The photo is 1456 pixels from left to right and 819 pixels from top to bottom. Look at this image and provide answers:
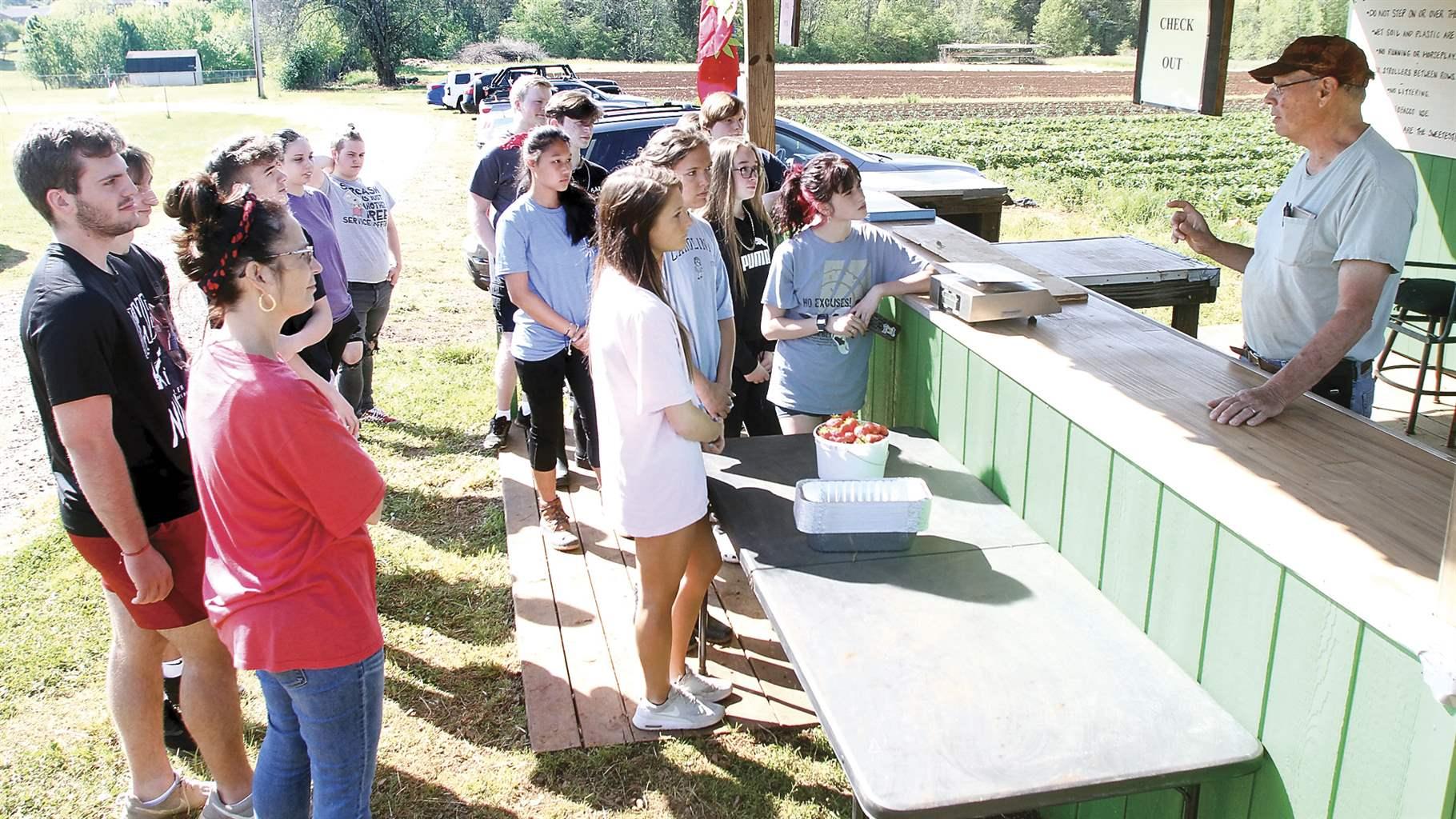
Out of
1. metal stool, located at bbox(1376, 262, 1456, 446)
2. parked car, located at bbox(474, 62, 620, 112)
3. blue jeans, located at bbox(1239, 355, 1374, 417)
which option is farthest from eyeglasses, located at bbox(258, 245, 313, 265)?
parked car, located at bbox(474, 62, 620, 112)

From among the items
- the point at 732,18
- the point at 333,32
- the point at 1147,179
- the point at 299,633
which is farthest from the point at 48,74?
the point at 299,633

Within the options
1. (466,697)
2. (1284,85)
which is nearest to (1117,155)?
(1284,85)

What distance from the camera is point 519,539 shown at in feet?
15.3

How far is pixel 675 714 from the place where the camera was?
3.34 m

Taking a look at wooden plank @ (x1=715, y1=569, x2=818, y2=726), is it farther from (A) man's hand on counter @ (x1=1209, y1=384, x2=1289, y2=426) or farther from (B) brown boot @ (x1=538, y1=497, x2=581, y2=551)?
(A) man's hand on counter @ (x1=1209, y1=384, x2=1289, y2=426)

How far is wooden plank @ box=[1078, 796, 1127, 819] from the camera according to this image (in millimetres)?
2537

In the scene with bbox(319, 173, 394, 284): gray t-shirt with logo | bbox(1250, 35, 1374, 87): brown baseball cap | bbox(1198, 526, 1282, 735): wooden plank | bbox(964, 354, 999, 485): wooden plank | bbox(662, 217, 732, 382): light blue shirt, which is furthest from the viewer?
bbox(319, 173, 394, 284): gray t-shirt with logo

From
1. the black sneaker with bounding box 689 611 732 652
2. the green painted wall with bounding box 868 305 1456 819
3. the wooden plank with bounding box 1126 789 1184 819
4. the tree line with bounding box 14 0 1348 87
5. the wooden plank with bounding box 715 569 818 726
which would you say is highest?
the tree line with bounding box 14 0 1348 87

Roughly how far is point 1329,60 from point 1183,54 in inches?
23.2

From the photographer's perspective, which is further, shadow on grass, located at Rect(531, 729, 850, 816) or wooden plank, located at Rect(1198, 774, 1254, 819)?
shadow on grass, located at Rect(531, 729, 850, 816)

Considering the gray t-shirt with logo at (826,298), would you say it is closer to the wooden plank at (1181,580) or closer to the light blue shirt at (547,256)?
the light blue shirt at (547,256)

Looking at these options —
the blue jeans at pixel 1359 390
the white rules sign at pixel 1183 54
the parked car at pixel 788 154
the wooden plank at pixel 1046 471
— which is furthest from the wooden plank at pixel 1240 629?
the parked car at pixel 788 154

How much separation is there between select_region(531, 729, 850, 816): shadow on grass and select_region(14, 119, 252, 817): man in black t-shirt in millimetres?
879

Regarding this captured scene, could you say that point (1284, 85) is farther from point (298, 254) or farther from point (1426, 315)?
point (1426, 315)
